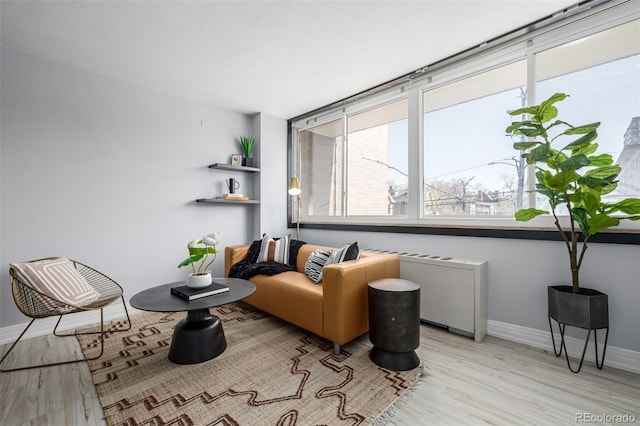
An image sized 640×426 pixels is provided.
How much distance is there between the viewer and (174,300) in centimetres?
204

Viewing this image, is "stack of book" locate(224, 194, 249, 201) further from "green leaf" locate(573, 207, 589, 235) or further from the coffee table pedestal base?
"green leaf" locate(573, 207, 589, 235)

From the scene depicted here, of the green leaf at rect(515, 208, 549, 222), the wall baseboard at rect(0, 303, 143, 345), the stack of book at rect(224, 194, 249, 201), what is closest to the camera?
the green leaf at rect(515, 208, 549, 222)

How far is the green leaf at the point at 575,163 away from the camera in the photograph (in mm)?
1706

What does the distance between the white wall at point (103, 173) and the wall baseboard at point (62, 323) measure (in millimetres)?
89

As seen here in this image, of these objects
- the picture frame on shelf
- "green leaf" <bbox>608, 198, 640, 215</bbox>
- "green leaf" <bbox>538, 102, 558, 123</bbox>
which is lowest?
"green leaf" <bbox>608, 198, 640, 215</bbox>

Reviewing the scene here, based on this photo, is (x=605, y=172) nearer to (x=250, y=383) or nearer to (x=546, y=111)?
(x=546, y=111)

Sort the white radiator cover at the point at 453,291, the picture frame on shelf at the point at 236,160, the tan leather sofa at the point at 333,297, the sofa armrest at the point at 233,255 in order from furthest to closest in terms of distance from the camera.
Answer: the picture frame on shelf at the point at 236,160 → the sofa armrest at the point at 233,255 → the white radiator cover at the point at 453,291 → the tan leather sofa at the point at 333,297

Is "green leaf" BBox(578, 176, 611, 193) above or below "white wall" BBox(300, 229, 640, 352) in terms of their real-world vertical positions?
above

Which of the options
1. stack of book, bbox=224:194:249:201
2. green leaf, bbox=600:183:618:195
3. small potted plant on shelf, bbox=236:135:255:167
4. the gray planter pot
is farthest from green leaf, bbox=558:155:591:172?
small potted plant on shelf, bbox=236:135:255:167

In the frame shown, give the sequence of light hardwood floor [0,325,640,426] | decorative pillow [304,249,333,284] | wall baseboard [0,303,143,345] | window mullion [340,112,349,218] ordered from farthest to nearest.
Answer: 1. window mullion [340,112,349,218]
2. decorative pillow [304,249,333,284]
3. wall baseboard [0,303,143,345]
4. light hardwood floor [0,325,640,426]

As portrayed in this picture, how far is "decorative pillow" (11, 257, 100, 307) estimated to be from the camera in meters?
2.07

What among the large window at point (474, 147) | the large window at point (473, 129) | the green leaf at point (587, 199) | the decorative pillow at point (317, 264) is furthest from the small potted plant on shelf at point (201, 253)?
the green leaf at point (587, 199)

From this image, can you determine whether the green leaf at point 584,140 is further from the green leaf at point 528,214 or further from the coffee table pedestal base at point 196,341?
the coffee table pedestal base at point 196,341

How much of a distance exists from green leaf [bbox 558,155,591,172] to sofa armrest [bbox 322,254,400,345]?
1.49 m
